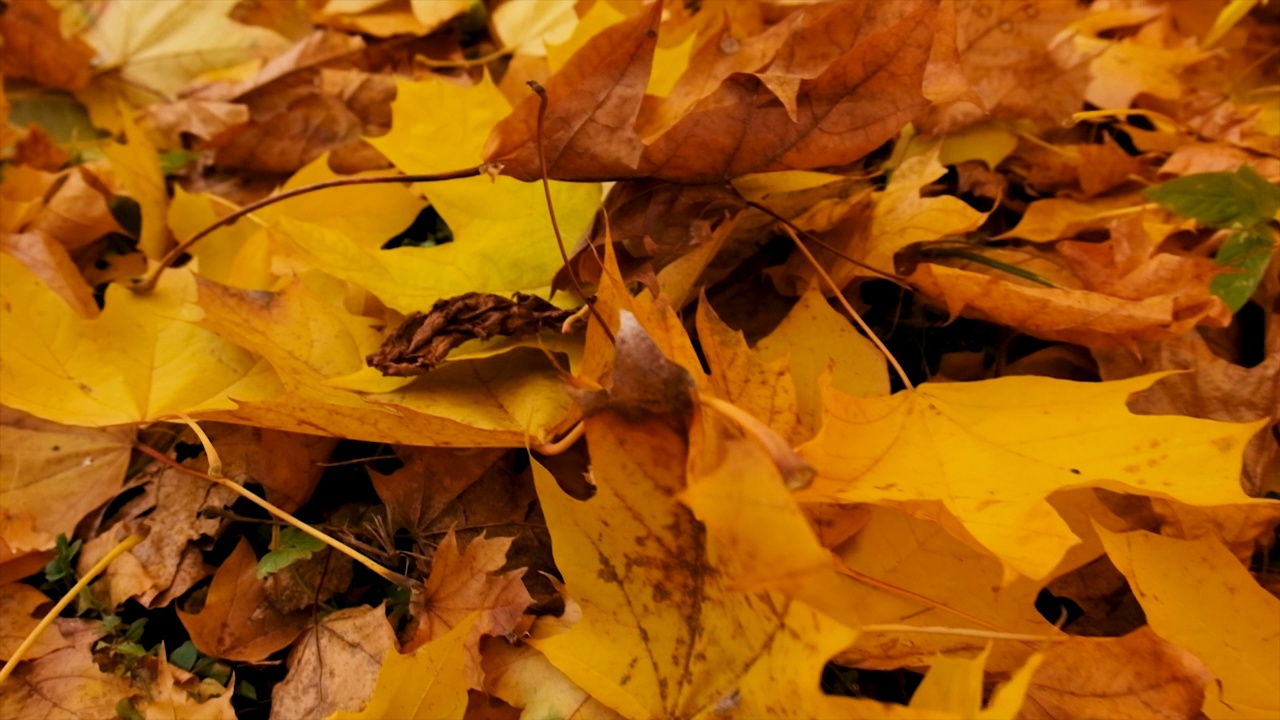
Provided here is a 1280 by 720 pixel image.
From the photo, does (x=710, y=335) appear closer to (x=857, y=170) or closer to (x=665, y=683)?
(x=665, y=683)

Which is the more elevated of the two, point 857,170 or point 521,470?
point 857,170

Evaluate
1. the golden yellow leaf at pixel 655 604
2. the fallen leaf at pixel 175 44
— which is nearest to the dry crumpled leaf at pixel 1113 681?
the golden yellow leaf at pixel 655 604

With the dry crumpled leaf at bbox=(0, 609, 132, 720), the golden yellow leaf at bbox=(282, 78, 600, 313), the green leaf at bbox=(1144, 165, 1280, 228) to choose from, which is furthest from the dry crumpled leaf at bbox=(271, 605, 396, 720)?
the green leaf at bbox=(1144, 165, 1280, 228)

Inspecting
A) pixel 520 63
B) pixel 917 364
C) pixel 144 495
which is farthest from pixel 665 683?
pixel 520 63

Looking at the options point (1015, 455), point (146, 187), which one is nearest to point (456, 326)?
point (1015, 455)

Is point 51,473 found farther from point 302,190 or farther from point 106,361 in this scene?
point 302,190

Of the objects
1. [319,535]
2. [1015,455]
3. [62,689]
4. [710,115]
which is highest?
[710,115]
